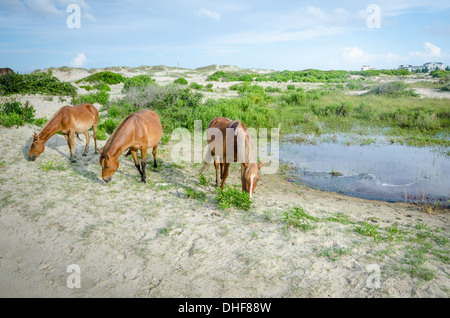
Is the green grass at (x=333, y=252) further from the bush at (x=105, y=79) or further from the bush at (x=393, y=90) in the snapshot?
the bush at (x=105, y=79)

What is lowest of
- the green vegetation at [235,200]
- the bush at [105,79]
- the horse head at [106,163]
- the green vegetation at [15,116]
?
the green vegetation at [235,200]

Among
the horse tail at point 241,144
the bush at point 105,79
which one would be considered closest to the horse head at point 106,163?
the horse tail at point 241,144

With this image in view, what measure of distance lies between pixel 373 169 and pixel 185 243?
25.2 feet

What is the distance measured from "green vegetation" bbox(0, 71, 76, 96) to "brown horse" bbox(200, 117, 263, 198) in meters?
16.5

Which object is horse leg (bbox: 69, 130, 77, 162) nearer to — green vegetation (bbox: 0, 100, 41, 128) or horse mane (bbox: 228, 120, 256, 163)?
green vegetation (bbox: 0, 100, 41, 128)

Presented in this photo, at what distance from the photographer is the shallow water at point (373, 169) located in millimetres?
7594

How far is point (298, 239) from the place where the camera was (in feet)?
15.8

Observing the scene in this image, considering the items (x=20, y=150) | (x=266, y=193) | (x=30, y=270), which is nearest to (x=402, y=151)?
(x=266, y=193)

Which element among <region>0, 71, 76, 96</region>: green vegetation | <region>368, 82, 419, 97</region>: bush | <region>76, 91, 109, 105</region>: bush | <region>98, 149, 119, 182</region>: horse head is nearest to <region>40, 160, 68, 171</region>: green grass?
<region>98, 149, 119, 182</region>: horse head

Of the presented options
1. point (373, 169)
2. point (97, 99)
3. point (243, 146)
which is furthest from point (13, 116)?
point (373, 169)

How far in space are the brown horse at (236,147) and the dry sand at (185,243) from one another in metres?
0.85

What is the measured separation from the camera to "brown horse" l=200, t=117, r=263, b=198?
5.46 meters
